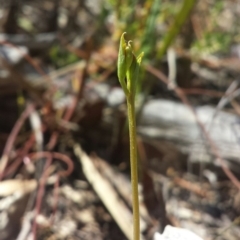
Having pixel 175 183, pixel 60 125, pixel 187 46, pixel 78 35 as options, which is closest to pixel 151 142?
pixel 175 183

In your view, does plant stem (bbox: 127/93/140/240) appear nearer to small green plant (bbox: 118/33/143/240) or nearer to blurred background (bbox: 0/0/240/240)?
small green plant (bbox: 118/33/143/240)

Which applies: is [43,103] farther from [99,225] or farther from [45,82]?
[99,225]

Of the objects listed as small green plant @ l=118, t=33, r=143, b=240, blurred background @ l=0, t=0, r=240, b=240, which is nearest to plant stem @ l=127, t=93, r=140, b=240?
small green plant @ l=118, t=33, r=143, b=240

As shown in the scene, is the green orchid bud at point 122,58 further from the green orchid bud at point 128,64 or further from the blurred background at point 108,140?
the blurred background at point 108,140

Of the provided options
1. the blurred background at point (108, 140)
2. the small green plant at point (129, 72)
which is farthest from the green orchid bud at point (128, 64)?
the blurred background at point (108, 140)

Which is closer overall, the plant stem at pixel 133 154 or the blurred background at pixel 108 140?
the plant stem at pixel 133 154

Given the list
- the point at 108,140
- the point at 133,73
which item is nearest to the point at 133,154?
the point at 133,73

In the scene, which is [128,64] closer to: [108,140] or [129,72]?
[129,72]

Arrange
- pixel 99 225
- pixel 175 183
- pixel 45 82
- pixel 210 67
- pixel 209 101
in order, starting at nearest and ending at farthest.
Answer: pixel 99 225
pixel 175 183
pixel 45 82
pixel 209 101
pixel 210 67
